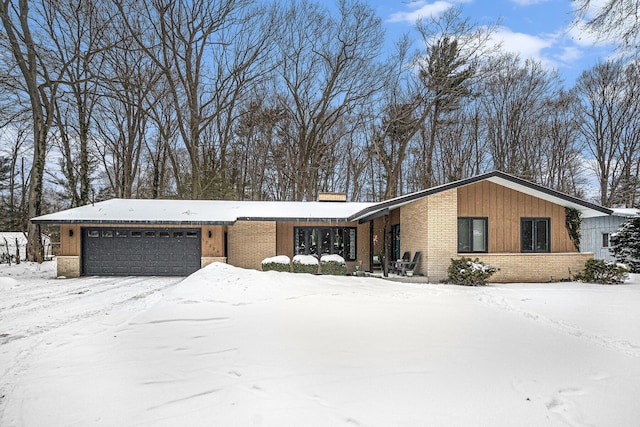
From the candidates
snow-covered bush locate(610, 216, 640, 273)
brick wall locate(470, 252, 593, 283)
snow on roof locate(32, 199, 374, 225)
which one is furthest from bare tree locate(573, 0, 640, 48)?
snow-covered bush locate(610, 216, 640, 273)

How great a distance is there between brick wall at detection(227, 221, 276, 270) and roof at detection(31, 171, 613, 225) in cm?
63

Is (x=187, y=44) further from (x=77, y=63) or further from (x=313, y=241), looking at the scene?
(x=313, y=241)

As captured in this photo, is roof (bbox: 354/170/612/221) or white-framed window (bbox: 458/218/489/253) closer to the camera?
roof (bbox: 354/170/612/221)

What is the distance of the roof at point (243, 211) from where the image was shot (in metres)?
12.8

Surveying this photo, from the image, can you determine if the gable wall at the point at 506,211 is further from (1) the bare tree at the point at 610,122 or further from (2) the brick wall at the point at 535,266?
(1) the bare tree at the point at 610,122

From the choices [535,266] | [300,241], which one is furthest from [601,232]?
[300,241]

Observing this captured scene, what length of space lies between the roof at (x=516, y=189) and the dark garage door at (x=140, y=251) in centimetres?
719

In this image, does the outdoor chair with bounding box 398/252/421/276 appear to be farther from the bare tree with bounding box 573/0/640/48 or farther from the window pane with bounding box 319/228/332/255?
the bare tree with bounding box 573/0/640/48

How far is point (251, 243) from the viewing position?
16.2 meters

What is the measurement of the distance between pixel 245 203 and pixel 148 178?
49.9ft

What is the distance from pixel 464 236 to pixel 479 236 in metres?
0.54

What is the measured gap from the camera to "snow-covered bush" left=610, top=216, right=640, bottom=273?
644 inches

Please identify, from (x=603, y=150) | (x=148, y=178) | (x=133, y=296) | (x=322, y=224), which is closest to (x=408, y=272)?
(x=322, y=224)

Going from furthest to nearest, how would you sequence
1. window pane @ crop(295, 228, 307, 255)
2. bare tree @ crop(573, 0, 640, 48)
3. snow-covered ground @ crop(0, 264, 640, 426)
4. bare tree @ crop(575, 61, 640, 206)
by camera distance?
bare tree @ crop(575, 61, 640, 206), window pane @ crop(295, 228, 307, 255), bare tree @ crop(573, 0, 640, 48), snow-covered ground @ crop(0, 264, 640, 426)
